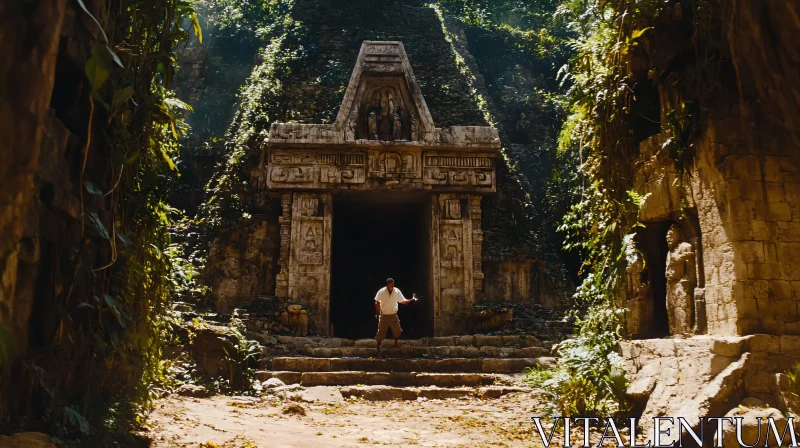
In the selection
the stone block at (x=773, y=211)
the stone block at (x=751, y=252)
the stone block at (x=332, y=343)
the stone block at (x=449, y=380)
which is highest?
the stone block at (x=773, y=211)

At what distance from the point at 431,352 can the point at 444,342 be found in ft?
2.88

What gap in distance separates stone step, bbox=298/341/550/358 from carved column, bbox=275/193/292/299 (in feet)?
8.65

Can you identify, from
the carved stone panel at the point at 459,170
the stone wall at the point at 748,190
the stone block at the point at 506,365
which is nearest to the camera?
the stone wall at the point at 748,190

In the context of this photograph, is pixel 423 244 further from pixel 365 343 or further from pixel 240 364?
pixel 240 364

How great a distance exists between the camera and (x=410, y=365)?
1027 cm

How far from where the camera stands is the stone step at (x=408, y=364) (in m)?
10.1

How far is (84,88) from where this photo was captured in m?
4.77

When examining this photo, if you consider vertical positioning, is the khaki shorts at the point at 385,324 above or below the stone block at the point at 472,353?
above

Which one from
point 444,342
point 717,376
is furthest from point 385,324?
point 717,376

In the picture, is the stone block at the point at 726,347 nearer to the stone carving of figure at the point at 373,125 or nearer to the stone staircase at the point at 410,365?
the stone staircase at the point at 410,365

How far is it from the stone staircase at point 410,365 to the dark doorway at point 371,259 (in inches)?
159

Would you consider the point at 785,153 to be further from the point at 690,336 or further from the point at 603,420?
the point at 603,420

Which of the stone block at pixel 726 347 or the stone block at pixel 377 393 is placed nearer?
the stone block at pixel 726 347

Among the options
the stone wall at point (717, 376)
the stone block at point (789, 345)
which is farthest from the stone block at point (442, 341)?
the stone block at point (789, 345)
